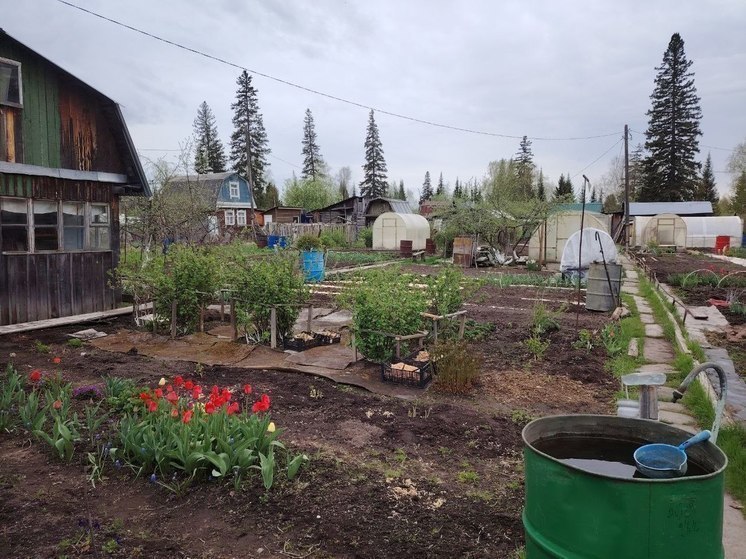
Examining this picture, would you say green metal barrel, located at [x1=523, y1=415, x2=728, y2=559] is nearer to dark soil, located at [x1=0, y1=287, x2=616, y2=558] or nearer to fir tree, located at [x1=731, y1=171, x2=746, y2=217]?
dark soil, located at [x1=0, y1=287, x2=616, y2=558]

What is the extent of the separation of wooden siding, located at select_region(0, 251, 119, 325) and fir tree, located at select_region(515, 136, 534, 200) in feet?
74.8

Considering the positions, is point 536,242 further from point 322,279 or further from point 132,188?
point 132,188

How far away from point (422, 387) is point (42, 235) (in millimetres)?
7572

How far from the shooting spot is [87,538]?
9.37 feet

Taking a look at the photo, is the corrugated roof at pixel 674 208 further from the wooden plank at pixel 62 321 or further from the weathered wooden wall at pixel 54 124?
the wooden plank at pixel 62 321

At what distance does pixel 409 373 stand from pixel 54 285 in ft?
23.7

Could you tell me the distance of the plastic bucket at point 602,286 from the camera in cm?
1073

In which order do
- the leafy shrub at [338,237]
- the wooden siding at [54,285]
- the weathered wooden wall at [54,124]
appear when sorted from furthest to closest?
the leafy shrub at [338,237] < the wooden siding at [54,285] < the weathered wooden wall at [54,124]

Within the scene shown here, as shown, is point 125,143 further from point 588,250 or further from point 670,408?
point 588,250

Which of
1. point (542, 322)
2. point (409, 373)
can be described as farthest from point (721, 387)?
point (542, 322)

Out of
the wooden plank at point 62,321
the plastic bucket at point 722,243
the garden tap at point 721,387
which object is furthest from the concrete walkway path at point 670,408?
the plastic bucket at point 722,243

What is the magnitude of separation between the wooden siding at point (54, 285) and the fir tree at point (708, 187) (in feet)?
181

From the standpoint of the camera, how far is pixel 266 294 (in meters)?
7.45

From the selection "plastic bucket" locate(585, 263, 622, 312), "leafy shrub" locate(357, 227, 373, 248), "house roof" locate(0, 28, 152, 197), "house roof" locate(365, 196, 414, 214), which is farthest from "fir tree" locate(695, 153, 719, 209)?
"house roof" locate(0, 28, 152, 197)
